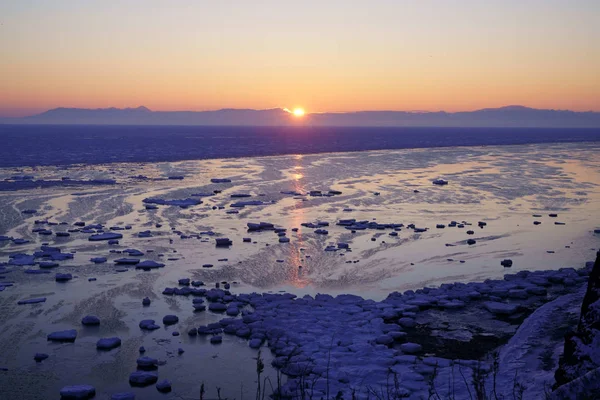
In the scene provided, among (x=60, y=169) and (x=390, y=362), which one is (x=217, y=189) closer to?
(x=60, y=169)

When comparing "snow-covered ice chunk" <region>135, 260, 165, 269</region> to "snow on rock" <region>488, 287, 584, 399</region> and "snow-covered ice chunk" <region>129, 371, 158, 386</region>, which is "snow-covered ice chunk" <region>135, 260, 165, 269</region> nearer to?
"snow-covered ice chunk" <region>129, 371, 158, 386</region>

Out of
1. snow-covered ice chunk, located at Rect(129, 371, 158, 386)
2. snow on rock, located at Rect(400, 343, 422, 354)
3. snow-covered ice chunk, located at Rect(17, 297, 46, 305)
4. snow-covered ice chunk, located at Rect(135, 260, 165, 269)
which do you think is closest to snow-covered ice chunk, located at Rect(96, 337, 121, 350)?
snow-covered ice chunk, located at Rect(129, 371, 158, 386)

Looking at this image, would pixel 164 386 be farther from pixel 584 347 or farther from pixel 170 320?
pixel 584 347

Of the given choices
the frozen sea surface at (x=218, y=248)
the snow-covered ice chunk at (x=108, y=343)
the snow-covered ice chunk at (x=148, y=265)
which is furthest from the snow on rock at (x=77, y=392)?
the snow-covered ice chunk at (x=148, y=265)

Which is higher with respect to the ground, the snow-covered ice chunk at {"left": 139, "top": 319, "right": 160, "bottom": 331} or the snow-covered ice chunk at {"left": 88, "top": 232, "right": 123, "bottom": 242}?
the snow-covered ice chunk at {"left": 88, "top": 232, "right": 123, "bottom": 242}

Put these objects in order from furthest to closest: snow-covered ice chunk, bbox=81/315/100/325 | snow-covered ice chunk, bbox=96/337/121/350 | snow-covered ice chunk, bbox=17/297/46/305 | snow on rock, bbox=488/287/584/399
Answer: snow-covered ice chunk, bbox=17/297/46/305 → snow-covered ice chunk, bbox=81/315/100/325 → snow-covered ice chunk, bbox=96/337/121/350 → snow on rock, bbox=488/287/584/399

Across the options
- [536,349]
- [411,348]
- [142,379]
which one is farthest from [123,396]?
[536,349]
